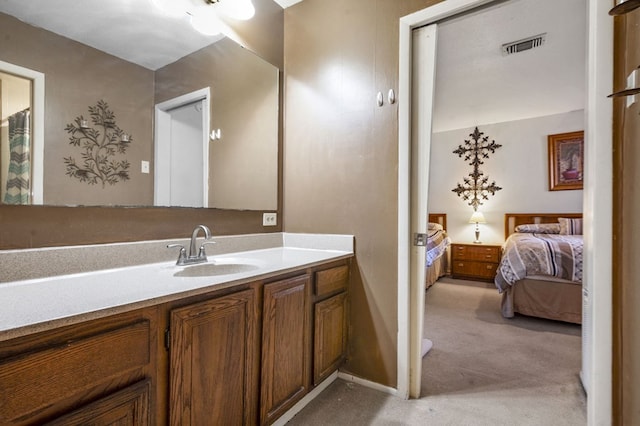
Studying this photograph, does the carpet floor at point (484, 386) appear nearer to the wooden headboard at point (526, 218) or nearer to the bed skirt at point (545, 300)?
the bed skirt at point (545, 300)

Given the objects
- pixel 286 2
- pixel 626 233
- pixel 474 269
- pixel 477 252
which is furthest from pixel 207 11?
pixel 474 269

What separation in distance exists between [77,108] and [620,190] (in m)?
2.19

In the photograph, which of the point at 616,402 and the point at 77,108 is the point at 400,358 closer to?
the point at 616,402

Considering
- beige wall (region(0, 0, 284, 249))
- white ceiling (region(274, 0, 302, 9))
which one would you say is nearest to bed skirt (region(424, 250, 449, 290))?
beige wall (region(0, 0, 284, 249))

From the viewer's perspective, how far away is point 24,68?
3.61ft

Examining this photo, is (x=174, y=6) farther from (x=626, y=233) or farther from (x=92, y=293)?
(x=626, y=233)

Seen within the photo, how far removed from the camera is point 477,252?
4.81m

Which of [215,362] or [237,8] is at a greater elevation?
[237,8]

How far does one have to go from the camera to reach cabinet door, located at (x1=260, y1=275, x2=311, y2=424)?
1.32 m

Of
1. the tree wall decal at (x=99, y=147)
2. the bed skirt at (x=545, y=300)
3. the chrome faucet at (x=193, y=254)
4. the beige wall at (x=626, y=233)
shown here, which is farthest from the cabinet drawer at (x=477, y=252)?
the tree wall decal at (x=99, y=147)

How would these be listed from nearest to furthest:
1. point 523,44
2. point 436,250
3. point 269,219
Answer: point 269,219 < point 523,44 < point 436,250

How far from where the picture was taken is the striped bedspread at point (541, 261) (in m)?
2.89

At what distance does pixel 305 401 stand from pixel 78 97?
6.05 ft

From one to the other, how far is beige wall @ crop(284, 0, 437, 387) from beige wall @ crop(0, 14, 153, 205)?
99 centimetres
